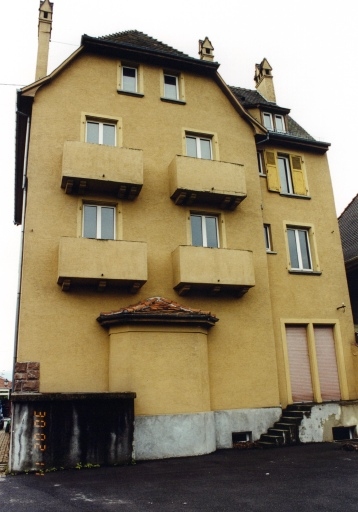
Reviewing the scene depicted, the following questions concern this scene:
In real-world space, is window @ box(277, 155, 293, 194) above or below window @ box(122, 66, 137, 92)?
below

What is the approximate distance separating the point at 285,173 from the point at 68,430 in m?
13.7

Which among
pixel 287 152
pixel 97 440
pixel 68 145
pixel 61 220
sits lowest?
pixel 97 440

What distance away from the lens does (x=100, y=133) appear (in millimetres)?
16672

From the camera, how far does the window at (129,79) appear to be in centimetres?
1777

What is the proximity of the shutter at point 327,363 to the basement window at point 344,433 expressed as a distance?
1.42 metres

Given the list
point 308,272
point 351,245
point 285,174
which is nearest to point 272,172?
point 285,174

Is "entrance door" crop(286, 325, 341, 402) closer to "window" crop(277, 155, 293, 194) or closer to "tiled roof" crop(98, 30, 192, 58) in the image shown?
"window" crop(277, 155, 293, 194)

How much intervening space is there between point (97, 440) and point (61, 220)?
23.0 ft

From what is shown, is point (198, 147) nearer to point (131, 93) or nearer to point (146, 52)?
point (131, 93)

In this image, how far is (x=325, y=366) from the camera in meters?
17.2

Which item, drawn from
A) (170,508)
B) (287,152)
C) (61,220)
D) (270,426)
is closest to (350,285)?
(287,152)

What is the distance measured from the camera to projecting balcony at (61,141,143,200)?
49.0 feet

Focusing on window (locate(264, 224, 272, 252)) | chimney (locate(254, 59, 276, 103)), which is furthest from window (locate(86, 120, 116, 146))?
chimney (locate(254, 59, 276, 103))

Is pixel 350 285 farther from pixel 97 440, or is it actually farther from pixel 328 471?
pixel 97 440
